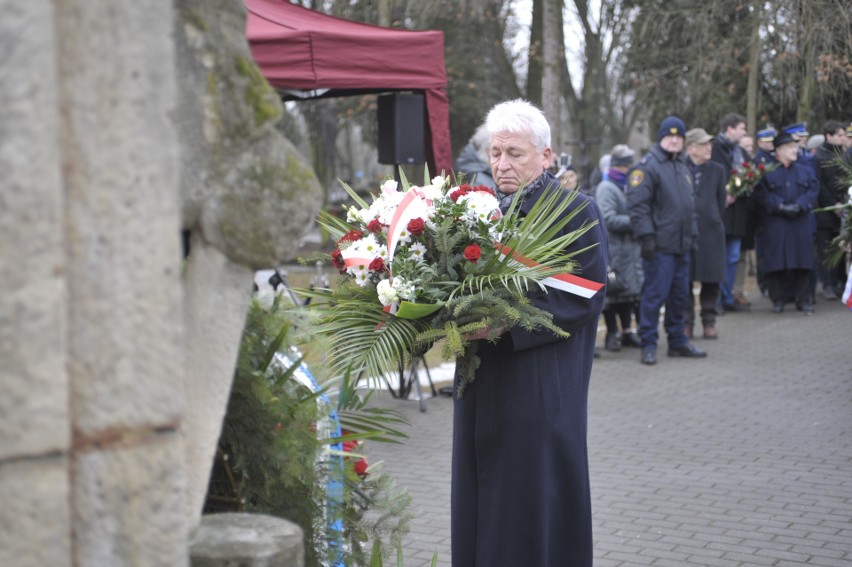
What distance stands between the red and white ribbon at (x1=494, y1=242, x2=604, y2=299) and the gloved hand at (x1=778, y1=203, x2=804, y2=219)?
1049cm

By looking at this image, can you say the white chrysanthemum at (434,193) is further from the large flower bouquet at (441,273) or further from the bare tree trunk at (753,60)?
the bare tree trunk at (753,60)

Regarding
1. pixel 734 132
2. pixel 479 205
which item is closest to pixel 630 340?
pixel 734 132

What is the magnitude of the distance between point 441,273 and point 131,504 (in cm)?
211

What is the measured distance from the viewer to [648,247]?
10414 millimetres

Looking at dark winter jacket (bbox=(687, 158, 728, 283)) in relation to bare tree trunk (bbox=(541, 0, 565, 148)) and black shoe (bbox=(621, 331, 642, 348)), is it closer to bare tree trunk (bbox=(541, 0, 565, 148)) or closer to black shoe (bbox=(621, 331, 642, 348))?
black shoe (bbox=(621, 331, 642, 348))

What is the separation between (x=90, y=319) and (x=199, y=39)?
0.61 metres

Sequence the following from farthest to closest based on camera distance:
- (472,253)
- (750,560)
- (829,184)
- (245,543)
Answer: (829,184) → (750,560) → (472,253) → (245,543)

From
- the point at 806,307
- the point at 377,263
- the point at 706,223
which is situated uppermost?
the point at 706,223

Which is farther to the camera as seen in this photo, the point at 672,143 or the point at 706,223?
the point at 706,223

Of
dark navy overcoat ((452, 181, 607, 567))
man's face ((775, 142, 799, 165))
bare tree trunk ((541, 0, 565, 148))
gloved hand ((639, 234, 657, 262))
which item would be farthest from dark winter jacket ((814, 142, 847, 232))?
dark navy overcoat ((452, 181, 607, 567))

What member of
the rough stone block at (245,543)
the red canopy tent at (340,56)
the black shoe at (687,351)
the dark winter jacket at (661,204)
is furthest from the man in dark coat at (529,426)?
the black shoe at (687,351)

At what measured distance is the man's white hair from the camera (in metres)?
3.98

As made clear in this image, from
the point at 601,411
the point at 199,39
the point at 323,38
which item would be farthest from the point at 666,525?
the point at 199,39

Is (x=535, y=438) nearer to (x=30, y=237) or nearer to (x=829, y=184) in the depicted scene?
(x=30, y=237)
